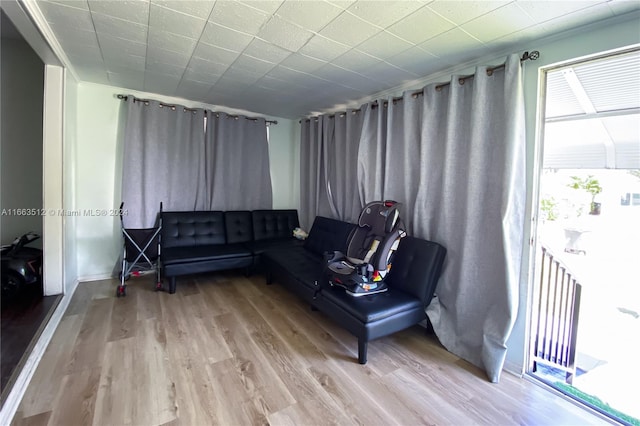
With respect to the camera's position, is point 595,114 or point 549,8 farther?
point 595,114

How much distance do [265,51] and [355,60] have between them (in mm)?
761

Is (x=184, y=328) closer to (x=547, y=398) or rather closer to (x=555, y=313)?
(x=547, y=398)

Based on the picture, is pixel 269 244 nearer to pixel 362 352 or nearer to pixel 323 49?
pixel 362 352

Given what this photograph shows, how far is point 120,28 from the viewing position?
6.52 ft

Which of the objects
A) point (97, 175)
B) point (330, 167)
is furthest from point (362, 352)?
point (97, 175)

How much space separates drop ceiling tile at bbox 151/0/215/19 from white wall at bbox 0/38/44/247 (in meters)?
2.65

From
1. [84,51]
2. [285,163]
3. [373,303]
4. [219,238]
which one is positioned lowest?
[373,303]

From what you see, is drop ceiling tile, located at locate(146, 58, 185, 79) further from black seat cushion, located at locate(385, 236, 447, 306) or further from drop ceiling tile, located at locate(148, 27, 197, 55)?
black seat cushion, located at locate(385, 236, 447, 306)

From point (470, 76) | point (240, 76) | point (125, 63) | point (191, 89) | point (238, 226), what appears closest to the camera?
point (470, 76)

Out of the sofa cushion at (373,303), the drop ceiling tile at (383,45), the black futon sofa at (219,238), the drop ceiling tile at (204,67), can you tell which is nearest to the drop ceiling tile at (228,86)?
the drop ceiling tile at (204,67)

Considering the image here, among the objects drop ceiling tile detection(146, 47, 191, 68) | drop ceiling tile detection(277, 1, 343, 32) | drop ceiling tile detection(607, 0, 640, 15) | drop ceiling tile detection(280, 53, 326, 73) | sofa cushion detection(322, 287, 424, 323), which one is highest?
drop ceiling tile detection(146, 47, 191, 68)

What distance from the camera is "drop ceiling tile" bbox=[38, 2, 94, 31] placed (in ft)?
5.80

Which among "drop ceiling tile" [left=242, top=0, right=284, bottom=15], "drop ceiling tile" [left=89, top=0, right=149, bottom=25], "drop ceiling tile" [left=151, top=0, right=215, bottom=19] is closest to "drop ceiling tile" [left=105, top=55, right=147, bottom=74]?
"drop ceiling tile" [left=89, top=0, right=149, bottom=25]

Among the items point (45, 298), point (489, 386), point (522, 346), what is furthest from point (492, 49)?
point (45, 298)
